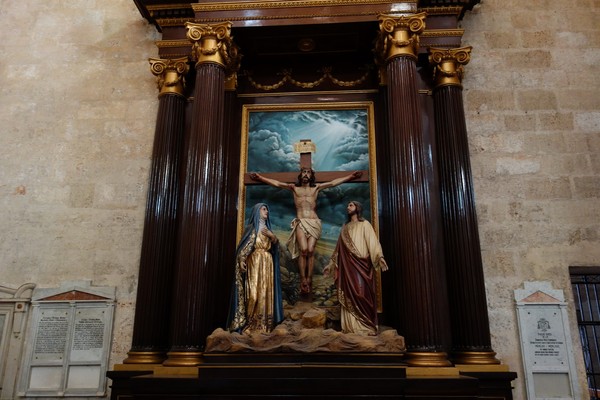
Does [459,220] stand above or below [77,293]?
above

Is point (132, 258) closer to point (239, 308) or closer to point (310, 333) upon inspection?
point (239, 308)

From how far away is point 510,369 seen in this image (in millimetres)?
6883

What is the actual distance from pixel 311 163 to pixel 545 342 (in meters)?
3.92

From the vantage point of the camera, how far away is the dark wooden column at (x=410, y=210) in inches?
242

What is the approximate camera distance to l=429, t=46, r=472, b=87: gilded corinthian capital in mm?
7629

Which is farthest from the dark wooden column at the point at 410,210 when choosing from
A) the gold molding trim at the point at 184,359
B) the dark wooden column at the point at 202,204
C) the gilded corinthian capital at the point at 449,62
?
the gold molding trim at the point at 184,359

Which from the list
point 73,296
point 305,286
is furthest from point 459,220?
point 73,296

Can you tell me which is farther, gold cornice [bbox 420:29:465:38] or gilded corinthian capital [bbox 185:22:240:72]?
gold cornice [bbox 420:29:465:38]

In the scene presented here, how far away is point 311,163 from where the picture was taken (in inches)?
309

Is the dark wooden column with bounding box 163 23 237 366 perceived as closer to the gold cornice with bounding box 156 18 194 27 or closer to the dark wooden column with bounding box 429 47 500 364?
the gold cornice with bounding box 156 18 194 27

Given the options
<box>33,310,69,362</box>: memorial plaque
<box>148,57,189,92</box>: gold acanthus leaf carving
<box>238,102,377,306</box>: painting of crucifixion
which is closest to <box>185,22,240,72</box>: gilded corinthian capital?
<box>148,57,189,92</box>: gold acanthus leaf carving

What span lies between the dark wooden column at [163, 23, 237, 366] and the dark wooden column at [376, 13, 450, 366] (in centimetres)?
224

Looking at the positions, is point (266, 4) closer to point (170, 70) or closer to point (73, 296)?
point (170, 70)

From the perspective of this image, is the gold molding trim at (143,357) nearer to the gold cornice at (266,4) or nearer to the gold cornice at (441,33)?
the gold cornice at (266,4)
